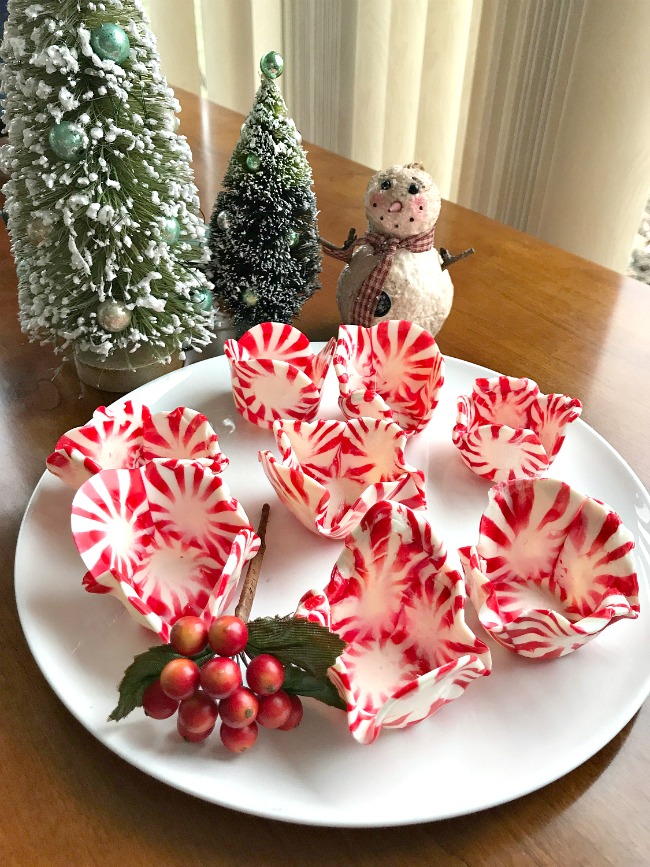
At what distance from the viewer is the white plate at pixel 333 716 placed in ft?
1.05

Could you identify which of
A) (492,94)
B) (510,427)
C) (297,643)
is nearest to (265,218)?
(510,427)

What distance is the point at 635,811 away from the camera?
0.34 metres

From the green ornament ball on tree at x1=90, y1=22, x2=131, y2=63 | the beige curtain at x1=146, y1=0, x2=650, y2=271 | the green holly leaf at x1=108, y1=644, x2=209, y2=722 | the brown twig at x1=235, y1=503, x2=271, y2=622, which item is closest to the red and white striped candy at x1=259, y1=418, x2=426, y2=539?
the brown twig at x1=235, y1=503, x2=271, y2=622

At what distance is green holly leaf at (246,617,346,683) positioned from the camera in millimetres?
325

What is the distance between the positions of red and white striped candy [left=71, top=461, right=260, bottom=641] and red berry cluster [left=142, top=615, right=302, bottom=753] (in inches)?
1.8

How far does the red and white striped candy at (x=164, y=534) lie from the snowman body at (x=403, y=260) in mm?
234

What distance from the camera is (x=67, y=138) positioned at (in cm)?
45

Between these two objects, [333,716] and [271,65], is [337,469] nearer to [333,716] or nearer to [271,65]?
[333,716]

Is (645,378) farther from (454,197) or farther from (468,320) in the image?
(454,197)

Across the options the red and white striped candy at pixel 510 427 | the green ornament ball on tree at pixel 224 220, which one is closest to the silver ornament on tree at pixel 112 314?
the green ornament ball on tree at pixel 224 220

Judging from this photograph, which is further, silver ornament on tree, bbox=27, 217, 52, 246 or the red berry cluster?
silver ornament on tree, bbox=27, 217, 52, 246

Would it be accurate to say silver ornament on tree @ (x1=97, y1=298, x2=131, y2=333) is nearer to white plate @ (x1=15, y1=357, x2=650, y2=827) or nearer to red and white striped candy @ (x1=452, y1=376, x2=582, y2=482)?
white plate @ (x1=15, y1=357, x2=650, y2=827)

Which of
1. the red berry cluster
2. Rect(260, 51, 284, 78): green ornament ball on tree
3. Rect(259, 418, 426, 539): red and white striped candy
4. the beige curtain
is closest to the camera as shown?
the red berry cluster

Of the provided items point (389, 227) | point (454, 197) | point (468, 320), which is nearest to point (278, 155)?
point (389, 227)
